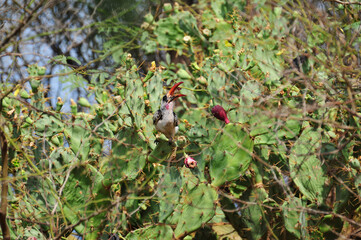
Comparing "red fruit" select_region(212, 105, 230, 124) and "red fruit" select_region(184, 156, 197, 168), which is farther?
"red fruit" select_region(212, 105, 230, 124)

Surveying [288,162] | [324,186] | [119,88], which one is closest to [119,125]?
[119,88]

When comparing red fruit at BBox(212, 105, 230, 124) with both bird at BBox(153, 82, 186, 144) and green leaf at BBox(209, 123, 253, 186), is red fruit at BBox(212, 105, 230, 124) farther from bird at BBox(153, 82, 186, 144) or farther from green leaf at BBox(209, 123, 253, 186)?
bird at BBox(153, 82, 186, 144)

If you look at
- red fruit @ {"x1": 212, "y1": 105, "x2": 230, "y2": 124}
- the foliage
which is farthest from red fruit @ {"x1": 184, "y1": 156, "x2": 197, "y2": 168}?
red fruit @ {"x1": 212, "y1": 105, "x2": 230, "y2": 124}

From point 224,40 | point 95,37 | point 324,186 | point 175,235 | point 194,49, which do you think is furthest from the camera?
point 95,37

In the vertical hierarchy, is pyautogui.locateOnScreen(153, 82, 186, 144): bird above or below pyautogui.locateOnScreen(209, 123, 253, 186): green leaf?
above

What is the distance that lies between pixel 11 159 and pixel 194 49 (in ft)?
5.60

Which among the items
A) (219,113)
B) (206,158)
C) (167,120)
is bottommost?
(206,158)

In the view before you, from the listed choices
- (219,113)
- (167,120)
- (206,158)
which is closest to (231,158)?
(206,158)

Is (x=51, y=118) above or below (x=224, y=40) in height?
above

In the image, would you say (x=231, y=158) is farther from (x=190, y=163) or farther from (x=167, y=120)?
(x=167, y=120)

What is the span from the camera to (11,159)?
295 cm

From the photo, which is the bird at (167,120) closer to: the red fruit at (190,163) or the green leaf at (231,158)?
the red fruit at (190,163)

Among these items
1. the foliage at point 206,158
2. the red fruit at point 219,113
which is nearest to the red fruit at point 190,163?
the foliage at point 206,158

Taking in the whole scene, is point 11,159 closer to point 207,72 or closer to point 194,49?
point 207,72
